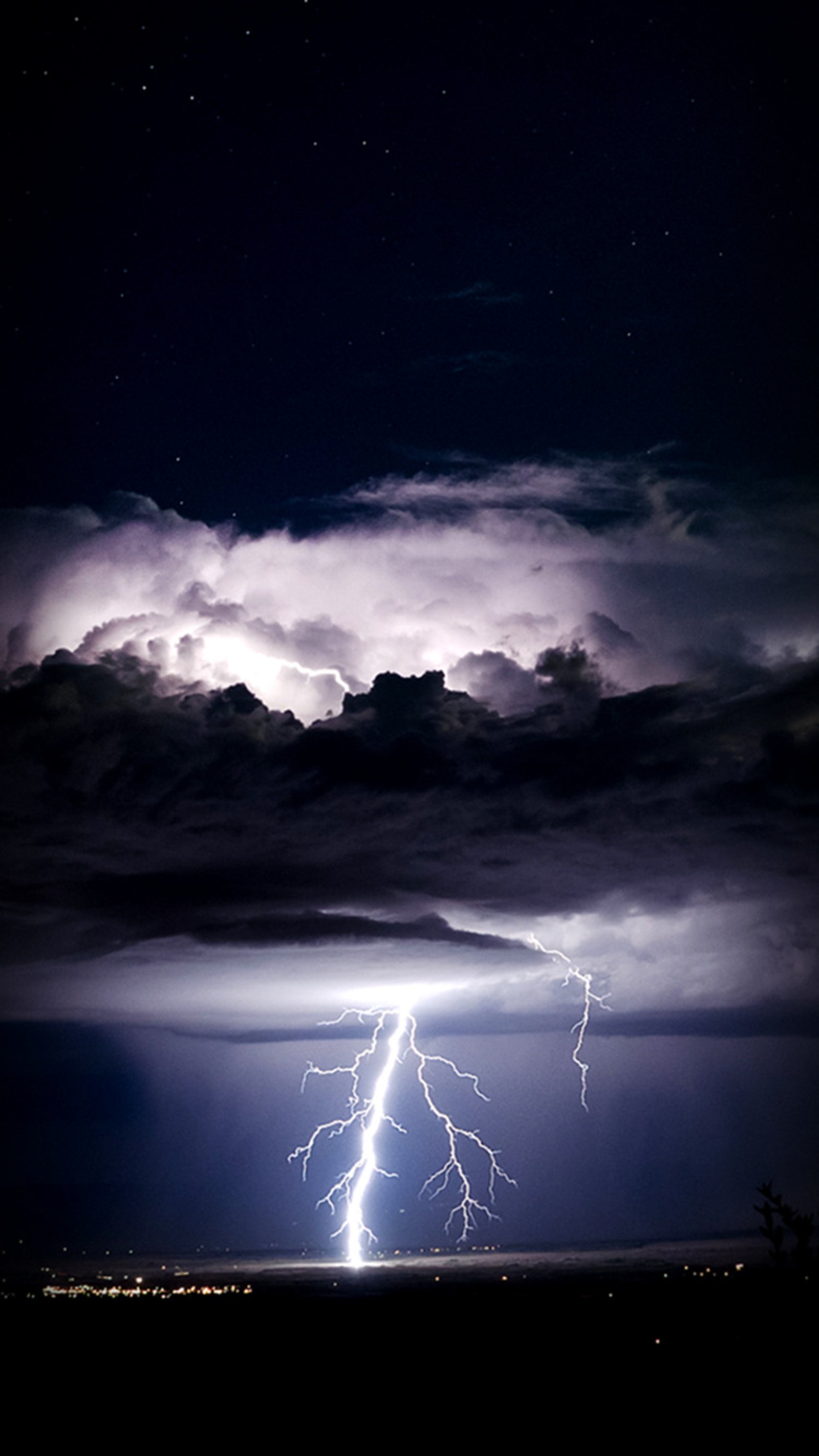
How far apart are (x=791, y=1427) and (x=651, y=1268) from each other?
466 feet

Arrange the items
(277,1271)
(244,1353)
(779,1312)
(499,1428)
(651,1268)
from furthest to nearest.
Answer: (277,1271) → (651,1268) → (244,1353) → (779,1312) → (499,1428)

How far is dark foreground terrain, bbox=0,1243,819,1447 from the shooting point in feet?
46.8

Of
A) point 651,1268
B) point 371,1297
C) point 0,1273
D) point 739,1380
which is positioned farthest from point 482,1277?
point 739,1380

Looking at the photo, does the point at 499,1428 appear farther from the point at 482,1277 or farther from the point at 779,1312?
the point at 482,1277

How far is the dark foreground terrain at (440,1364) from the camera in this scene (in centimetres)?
1427

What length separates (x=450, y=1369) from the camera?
2111 centimetres

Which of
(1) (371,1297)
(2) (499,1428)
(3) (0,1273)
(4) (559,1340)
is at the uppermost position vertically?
(2) (499,1428)

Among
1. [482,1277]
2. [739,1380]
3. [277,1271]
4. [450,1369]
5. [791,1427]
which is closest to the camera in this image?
[791,1427]

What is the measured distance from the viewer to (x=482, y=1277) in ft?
417

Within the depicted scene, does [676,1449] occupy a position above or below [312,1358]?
above

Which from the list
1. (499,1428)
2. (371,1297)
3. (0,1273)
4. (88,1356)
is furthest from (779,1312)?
(0,1273)

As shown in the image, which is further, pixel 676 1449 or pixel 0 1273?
pixel 0 1273

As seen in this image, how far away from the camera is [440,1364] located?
22.6 m

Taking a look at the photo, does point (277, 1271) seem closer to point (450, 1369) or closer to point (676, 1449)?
point (450, 1369)
